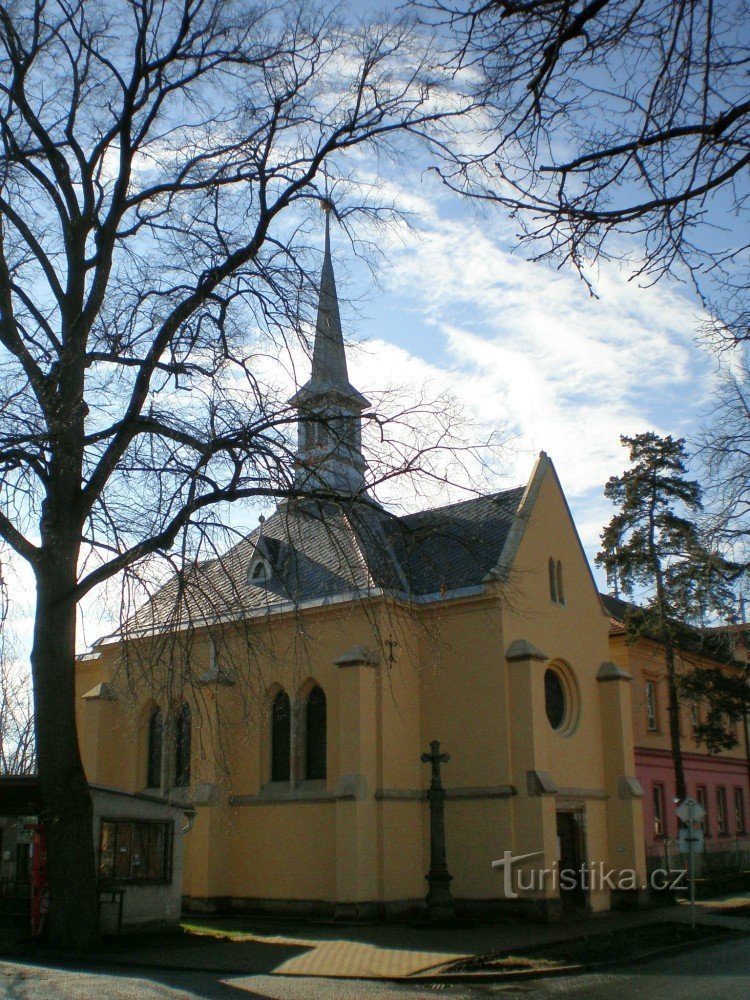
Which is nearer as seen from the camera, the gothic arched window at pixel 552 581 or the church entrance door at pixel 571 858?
the church entrance door at pixel 571 858

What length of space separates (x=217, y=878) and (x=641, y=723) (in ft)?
58.6

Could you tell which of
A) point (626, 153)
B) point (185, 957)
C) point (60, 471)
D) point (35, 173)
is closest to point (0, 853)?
point (185, 957)

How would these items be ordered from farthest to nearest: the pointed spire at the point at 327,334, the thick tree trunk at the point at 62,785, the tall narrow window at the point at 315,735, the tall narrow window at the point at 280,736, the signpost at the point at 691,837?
1. the tall narrow window at the point at 280,736
2. the tall narrow window at the point at 315,735
3. the signpost at the point at 691,837
4. the pointed spire at the point at 327,334
5. the thick tree trunk at the point at 62,785

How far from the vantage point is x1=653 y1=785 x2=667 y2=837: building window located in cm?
3428

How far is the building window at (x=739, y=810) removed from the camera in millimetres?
41750

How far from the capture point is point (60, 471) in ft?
46.2

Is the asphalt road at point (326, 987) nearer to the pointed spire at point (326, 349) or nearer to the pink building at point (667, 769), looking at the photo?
the pointed spire at point (326, 349)

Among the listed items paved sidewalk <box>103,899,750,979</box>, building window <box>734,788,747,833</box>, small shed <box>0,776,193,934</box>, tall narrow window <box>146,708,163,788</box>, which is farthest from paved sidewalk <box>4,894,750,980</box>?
building window <box>734,788,747,833</box>

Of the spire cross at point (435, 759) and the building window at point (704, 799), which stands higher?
the spire cross at point (435, 759)

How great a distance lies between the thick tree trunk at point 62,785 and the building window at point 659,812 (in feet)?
80.0

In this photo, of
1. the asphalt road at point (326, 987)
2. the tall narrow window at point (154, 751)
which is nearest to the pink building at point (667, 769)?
the tall narrow window at point (154, 751)

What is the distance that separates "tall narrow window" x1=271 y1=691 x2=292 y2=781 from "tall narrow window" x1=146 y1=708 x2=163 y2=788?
141 inches

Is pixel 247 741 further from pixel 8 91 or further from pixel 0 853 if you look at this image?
pixel 8 91

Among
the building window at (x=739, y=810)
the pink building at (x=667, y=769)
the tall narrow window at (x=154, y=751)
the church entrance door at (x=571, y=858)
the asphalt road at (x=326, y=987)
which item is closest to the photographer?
the asphalt road at (x=326, y=987)
